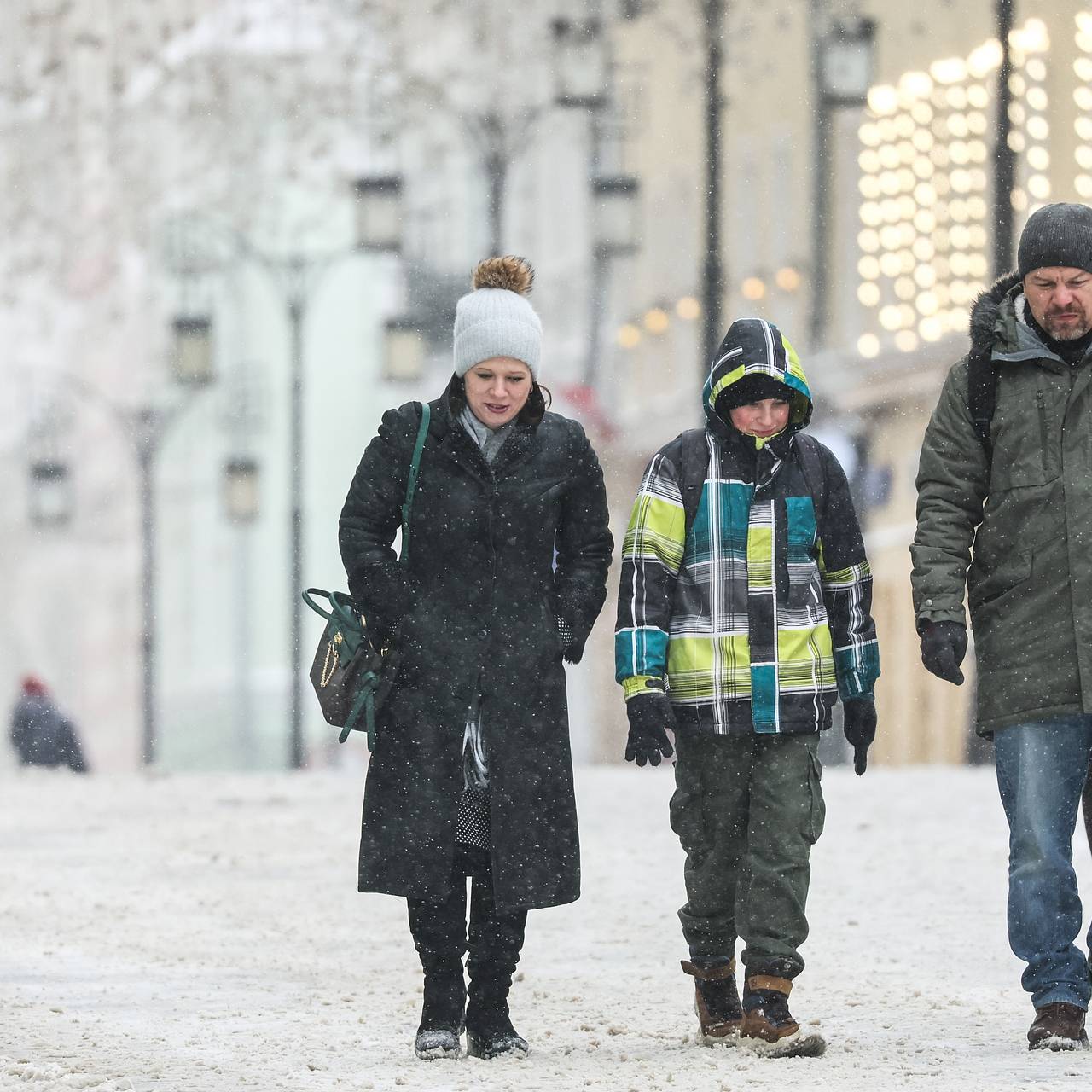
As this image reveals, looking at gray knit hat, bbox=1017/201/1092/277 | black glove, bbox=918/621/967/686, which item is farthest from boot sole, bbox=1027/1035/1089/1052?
gray knit hat, bbox=1017/201/1092/277

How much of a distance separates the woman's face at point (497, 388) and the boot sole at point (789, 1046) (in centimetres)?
138

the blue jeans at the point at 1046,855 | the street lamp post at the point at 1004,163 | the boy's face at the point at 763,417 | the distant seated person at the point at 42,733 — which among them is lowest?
the distant seated person at the point at 42,733

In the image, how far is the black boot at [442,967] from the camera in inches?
223

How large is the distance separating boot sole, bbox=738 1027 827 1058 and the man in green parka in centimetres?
45

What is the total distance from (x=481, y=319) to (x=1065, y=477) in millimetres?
1255

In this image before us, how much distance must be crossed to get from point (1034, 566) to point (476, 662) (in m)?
1.17

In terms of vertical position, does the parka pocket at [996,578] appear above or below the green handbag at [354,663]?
above

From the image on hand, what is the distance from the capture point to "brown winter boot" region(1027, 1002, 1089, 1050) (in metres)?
5.54

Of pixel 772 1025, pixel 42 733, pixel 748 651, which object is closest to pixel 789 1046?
pixel 772 1025

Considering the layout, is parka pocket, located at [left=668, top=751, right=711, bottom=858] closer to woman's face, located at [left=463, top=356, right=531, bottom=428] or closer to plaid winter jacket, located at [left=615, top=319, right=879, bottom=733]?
plaid winter jacket, located at [left=615, top=319, right=879, bottom=733]

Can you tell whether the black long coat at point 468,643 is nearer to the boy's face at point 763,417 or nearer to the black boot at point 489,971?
the black boot at point 489,971

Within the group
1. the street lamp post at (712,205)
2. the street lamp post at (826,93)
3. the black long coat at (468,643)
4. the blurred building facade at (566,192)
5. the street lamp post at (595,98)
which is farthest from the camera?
the blurred building facade at (566,192)

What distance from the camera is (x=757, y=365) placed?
18.8 ft

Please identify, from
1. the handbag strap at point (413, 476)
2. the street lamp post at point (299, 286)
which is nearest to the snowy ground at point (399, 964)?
the handbag strap at point (413, 476)
